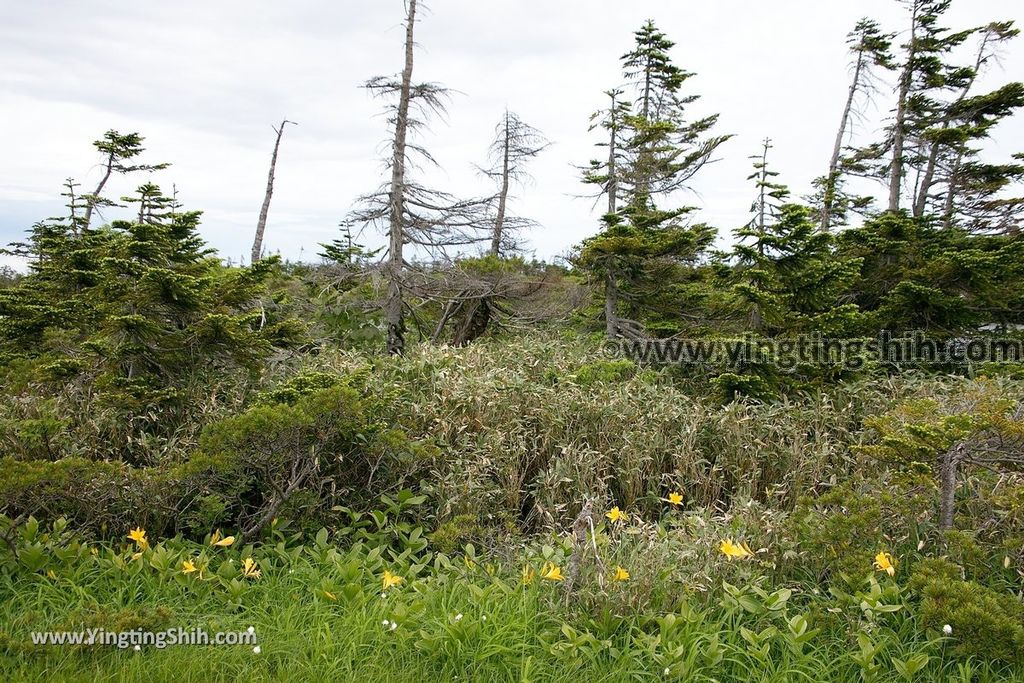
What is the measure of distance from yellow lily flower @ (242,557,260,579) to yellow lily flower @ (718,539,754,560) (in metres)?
1.95

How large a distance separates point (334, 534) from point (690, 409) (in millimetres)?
3078

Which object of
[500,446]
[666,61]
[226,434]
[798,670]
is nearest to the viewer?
[798,670]

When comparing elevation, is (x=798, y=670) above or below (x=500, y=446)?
below

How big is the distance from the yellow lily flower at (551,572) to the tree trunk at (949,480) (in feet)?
5.80

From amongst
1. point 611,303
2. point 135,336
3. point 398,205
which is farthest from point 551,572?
point 398,205

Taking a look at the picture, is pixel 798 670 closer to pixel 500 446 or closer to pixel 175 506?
pixel 500 446

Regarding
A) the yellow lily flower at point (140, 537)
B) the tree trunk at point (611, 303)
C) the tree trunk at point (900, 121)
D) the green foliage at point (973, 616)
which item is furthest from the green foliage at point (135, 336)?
the tree trunk at point (900, 121)

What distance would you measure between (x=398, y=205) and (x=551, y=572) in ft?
21.4

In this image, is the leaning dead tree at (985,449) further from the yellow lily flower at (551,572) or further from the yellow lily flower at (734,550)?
the yellow lily flower at (551,572)

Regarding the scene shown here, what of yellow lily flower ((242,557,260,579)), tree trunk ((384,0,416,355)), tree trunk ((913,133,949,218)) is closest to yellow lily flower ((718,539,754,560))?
yellow lily flower ((242,557,260,579))

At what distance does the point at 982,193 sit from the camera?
453 inches

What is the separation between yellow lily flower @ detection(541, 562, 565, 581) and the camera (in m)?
2.51

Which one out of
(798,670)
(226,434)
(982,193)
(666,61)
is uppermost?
(666,61)

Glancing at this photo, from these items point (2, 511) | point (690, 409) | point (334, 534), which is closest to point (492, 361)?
point (690, 409)
